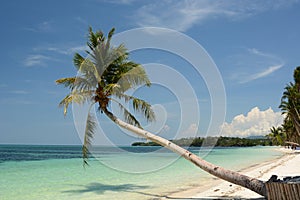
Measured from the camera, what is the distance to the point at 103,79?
11445 millimetres

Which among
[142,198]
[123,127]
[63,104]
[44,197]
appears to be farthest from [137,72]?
[44,197]

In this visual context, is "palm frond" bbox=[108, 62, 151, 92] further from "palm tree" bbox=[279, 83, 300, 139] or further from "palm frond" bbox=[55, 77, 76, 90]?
"palm tree" bbox=[279, 83, 300, 139]

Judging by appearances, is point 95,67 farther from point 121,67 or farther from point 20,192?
point 20,192

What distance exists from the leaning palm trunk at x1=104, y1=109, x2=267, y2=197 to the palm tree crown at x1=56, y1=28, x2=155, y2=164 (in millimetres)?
642

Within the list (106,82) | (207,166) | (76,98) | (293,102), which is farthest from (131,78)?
(293,102)

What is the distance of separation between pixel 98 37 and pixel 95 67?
4.78 ft

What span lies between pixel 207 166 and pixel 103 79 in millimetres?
5002

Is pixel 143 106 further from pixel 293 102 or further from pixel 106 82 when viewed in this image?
pixel 293 102

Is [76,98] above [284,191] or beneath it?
above

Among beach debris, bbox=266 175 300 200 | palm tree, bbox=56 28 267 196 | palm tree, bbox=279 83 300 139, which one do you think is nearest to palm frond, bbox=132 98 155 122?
palm tree, bbox=56 28 267 196

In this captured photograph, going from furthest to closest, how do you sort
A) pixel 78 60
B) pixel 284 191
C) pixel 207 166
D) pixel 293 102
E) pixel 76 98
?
pixel 293 102 < pixel 78 60 < pixel 76 98 < pixel 207 166 < pixel 284 191

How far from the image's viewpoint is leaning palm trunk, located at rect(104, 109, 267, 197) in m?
7.74

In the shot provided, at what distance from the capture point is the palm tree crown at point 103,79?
425 inches

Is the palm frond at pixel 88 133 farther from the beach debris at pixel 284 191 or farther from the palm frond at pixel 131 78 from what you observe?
the beach debris at pixel 284 191
